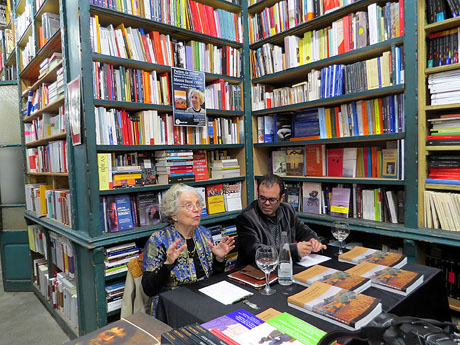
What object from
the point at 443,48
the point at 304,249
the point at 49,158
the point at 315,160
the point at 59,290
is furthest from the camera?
the point at 49,158

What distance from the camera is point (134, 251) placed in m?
2.48

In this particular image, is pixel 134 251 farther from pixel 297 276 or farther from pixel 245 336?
pixel 245 336

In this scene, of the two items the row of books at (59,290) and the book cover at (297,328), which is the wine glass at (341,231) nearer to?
the book cover at (297,328)

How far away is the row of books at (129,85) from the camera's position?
237cm

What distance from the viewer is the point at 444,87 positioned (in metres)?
2.09

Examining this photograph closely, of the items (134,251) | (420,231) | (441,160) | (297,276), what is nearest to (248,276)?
(297,276)

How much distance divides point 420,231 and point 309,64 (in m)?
1.66

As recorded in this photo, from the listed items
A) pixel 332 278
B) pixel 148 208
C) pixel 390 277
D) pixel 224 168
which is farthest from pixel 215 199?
pixel 390 277

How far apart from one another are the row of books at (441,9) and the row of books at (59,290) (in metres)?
3.52

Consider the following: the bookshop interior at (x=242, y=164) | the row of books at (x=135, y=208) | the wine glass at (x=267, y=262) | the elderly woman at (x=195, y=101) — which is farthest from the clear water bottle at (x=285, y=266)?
the elderly woman at (x=195, y=101)

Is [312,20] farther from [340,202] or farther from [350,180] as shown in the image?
[340,202]

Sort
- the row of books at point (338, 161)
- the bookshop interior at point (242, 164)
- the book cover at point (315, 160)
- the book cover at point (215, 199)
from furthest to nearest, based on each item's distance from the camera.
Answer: the book cover at point (215, 199) → the book cover at point (315, 160) → the row of books at point (338, 161) → the bookshop interior at point (242, 164)

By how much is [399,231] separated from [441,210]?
0.32 m

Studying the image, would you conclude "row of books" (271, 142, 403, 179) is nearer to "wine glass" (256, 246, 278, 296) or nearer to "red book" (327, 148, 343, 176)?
"red book" (327, 148, 343, 176)
